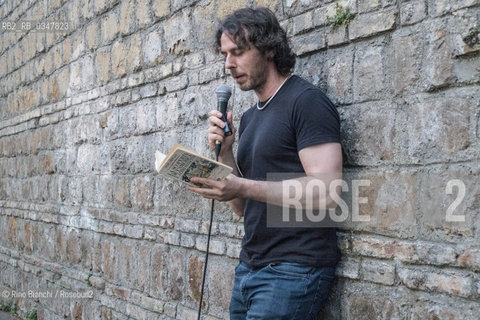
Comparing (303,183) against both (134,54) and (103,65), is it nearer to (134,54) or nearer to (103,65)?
(134,54)

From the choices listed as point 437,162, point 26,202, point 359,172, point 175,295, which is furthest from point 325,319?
point 26,202

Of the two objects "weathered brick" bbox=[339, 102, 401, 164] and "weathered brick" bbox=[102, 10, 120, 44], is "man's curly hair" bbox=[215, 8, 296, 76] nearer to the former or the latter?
"weathered brick" bbox=[339, 102, 401, 164]

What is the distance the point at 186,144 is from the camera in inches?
159

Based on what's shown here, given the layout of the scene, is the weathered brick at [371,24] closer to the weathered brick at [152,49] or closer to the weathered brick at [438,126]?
the weathered brick at [438,126]

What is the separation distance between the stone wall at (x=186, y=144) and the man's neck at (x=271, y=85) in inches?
9.5

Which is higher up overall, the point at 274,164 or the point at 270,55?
the point at 270,55

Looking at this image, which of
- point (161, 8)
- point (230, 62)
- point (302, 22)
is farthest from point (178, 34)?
point (230, 62)

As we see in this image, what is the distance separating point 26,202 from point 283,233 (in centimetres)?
502

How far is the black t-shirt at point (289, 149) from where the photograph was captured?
2.48 meters

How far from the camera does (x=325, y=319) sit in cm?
284

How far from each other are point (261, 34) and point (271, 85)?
25cm

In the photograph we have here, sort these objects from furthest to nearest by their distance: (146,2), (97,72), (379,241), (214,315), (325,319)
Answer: (97,72) < (146,2) < (214,315) < (325,319) < (379,241)

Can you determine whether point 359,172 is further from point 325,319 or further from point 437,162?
point 325,319
